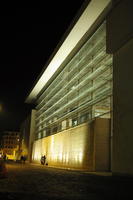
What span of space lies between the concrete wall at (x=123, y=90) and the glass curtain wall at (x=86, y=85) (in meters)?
3.56

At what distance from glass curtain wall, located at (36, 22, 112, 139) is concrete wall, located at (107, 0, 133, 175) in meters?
3.56

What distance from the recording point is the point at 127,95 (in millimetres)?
17016

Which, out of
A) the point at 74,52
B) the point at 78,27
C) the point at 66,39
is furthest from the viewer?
the point at 74,52

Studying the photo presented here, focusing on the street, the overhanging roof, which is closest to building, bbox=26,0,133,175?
the overhanging roof

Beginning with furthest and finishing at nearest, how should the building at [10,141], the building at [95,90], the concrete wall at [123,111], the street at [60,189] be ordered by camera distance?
1. the building at [10,141]
2. the building at [95,90]
3. the concrete wall at [123,111]
4. the street at [60,189]

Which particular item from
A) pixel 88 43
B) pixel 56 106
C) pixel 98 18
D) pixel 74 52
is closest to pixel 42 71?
pixel 56 106

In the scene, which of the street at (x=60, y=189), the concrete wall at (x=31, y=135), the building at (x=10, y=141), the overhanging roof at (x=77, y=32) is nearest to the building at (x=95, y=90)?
the overhanging roof at (x=77, y=32)

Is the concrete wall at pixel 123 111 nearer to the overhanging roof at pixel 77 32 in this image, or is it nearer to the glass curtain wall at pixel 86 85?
the glass curtain wall at pixel 86 85

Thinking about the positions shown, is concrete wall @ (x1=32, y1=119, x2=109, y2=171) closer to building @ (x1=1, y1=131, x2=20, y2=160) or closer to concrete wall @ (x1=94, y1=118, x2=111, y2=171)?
concrete wall @ (x1=94, y1=118, x2=111, y2=171)

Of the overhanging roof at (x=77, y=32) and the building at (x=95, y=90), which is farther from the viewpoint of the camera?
the overhanging roof at (x=77, y=32)

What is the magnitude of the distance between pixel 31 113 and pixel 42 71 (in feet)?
60.0

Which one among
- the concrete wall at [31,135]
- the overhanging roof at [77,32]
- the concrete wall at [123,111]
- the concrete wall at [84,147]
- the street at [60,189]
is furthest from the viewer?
the concrete wall at [31,135]

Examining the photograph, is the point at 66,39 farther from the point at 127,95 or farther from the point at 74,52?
the point at 127,95

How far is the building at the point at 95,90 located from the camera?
17453mm
